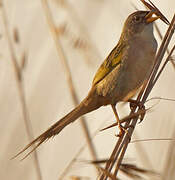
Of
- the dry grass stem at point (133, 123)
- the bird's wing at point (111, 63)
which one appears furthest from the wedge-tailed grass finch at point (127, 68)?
the dry grass stem at point (133, 123)

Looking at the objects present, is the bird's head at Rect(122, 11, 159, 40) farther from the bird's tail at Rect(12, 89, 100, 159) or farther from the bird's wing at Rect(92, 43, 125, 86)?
the bird's tail at Rect(12, 89, 100, 159)

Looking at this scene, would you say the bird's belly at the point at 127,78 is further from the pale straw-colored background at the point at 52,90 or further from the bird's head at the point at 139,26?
the pale straw-colored background at the point at 52,90

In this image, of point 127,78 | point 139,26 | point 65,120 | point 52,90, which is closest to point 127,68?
point 127,78

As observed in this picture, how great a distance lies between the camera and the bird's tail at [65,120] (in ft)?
6.22

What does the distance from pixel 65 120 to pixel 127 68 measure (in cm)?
46

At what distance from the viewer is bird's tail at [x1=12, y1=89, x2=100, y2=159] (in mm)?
1895

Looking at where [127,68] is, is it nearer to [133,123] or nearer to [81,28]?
[133,123]

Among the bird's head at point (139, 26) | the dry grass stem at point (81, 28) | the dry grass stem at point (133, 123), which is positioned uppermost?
the dry grass stem at point (81, 28)

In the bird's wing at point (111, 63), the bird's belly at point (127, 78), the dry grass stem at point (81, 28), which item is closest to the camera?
the bird's belly at point (127, 78)

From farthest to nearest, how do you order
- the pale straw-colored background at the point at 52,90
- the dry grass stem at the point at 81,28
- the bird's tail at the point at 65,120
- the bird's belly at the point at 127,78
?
1. the dry grass stem at the point at 81,28
2. the pale straw-colored background at the point at 52,90
3. the bird's belly at the point at 127,78
4. the bird's tail at the point at 65,120

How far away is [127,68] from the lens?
228 centimetres

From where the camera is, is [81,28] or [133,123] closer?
[133,123]

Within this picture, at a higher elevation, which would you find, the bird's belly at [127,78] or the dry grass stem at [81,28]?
the dry grass stem at [81,28]

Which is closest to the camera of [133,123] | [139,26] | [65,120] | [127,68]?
[133,123]
